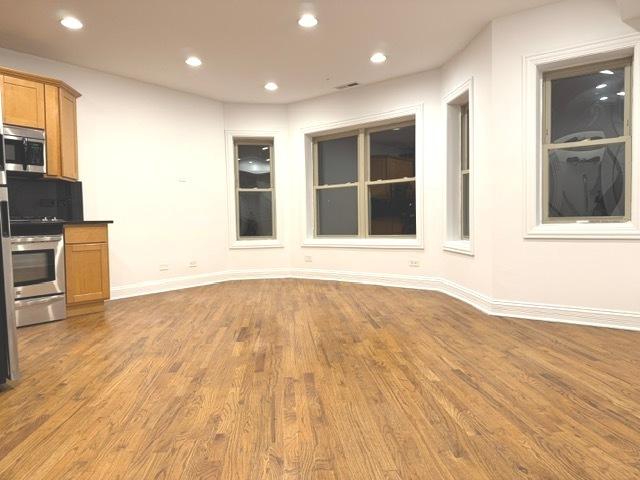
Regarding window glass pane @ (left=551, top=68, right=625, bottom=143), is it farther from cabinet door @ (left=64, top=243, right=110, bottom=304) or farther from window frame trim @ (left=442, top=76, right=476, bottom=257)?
cabinet door @ (left=64, top=243, right=110, bottom=304)

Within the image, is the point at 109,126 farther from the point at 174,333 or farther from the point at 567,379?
the point at 567,379

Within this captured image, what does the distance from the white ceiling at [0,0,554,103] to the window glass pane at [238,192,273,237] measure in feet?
6.61

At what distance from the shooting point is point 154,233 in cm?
582

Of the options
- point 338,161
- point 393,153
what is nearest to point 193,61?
point 338,161

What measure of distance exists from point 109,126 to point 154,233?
1.52 meters

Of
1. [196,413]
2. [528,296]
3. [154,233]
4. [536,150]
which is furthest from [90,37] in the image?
[528,296]

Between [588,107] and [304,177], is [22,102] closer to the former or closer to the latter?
[304,177]

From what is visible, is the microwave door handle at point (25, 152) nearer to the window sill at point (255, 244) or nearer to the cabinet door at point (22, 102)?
the cabinet door at point (22, 102)

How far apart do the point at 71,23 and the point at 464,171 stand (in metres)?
4.58

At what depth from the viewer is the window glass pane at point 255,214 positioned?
279 inches

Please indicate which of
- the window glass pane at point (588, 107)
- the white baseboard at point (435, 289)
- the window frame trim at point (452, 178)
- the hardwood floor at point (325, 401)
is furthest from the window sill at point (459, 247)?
A: the window glass pane at point (588, 107)

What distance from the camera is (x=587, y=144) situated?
12.5ft

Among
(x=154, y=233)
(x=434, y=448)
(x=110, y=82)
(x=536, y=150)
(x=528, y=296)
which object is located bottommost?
(x=434, y=448)

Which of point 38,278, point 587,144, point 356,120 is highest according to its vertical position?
point 356,120
